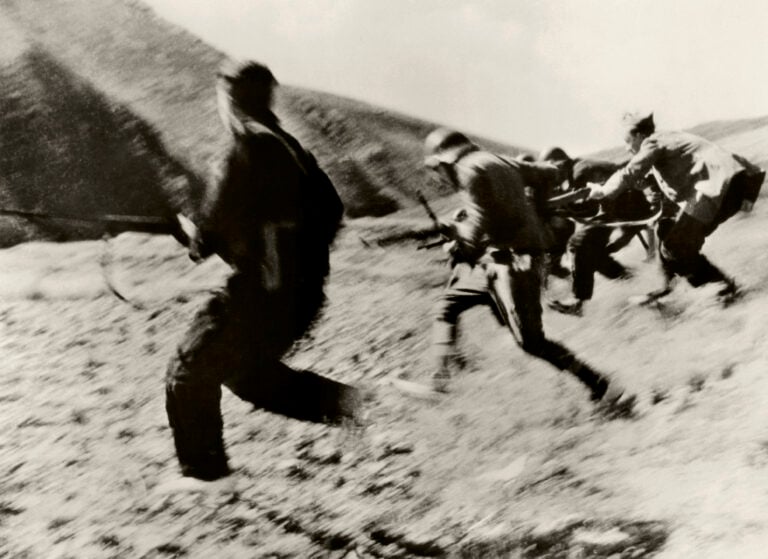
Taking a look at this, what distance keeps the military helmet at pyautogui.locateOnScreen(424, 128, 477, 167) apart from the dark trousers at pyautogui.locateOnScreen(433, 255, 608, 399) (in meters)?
0.46

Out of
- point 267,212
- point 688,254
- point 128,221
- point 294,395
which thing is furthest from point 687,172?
point 128,221

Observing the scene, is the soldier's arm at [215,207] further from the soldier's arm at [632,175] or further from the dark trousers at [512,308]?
the soldier's arm at [632,175]

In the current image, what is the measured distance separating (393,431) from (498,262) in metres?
0.78

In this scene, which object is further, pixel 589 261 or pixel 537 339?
pixel 589 261

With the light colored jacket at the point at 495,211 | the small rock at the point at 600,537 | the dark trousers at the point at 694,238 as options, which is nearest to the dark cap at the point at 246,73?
the light colored jacket at the point at 495,211

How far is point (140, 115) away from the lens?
4.01 m

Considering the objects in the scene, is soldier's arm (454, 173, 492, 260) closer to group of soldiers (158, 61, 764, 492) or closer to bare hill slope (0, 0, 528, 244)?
group of soldiers (158, 61, 764, 492)

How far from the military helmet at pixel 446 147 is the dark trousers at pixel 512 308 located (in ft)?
1.52

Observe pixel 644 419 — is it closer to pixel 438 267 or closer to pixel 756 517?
pixel 756 517

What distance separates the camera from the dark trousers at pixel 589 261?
12.3 feet

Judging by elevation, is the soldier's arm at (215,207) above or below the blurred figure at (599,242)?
below

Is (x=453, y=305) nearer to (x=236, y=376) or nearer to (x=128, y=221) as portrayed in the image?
(x=236, y=376)

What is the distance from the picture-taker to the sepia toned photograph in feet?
11.4

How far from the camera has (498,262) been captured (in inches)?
144
